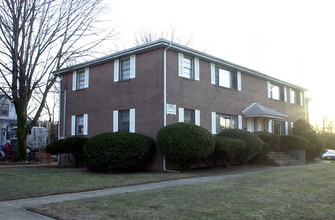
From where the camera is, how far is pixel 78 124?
20469 millimetres

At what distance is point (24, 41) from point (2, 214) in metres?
15.9

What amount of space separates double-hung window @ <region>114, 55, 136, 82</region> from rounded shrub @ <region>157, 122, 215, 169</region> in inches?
171

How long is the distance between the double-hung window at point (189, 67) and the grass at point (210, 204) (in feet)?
27.8

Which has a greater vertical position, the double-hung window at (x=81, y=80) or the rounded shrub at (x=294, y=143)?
the double-hung window at (x=81, y=80)

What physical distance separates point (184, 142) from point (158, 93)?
3.07 m

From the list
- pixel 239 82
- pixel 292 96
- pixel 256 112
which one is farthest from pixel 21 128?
pixel 292 96

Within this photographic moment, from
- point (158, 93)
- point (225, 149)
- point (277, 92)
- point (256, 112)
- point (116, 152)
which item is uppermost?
point (277, 92)

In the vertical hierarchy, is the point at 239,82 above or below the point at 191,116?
above

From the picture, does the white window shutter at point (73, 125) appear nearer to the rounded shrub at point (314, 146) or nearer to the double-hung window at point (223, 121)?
the double-hung window at point (223, 121)

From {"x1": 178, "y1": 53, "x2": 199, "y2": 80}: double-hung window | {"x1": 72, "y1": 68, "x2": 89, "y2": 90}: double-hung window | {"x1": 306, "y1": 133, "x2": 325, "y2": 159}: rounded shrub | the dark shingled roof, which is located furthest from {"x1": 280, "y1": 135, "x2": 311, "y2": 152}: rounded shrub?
{"x1": 72, "y1": 68, "x2": 89, "y2": 90}: double-hung window

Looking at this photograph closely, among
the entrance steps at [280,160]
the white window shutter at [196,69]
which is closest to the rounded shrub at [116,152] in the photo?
the white window shutter at [196,69]

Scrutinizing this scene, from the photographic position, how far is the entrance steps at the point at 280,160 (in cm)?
1960

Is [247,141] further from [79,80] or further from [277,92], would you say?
[79,80]

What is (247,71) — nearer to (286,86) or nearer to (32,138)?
(286,86)
